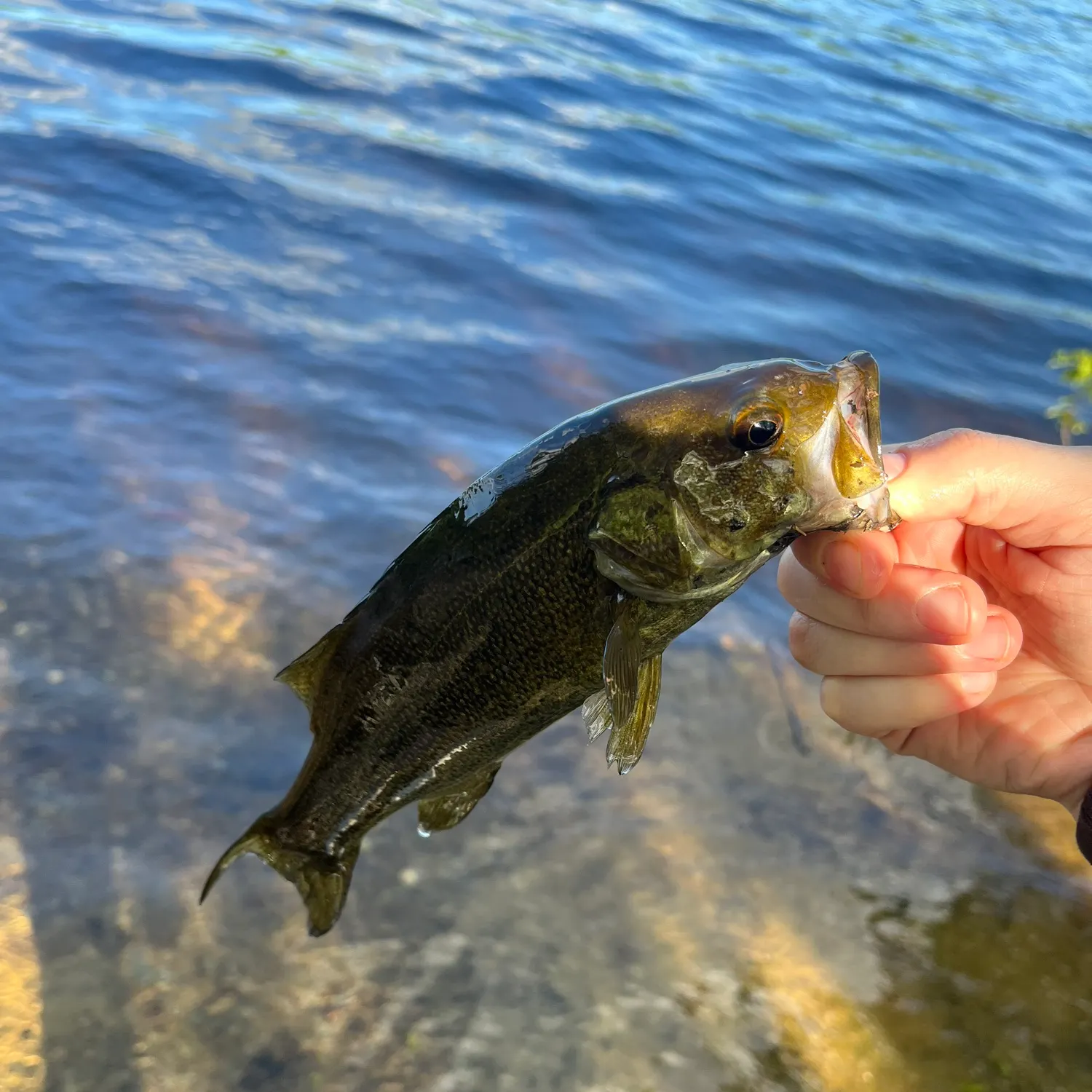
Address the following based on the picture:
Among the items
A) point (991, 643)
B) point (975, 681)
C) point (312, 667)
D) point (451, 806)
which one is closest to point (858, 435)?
point (991, 643)

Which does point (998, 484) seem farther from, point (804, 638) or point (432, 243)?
point (432, 243)

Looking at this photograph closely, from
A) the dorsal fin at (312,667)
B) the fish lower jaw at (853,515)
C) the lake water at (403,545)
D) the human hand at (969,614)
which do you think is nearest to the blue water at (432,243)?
the lake water at (403,545)

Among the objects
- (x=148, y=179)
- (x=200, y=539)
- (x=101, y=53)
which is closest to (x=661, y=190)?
(x=148, y=179)

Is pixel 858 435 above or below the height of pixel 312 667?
above

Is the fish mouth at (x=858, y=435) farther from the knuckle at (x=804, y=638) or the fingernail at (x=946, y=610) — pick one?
the knuckle at (x=804, y=638)

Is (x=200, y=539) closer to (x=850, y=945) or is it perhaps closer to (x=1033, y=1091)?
(x=850, y=945)

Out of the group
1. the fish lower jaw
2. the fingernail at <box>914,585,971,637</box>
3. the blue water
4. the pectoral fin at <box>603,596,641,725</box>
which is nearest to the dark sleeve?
the fingernail at <box>914,585,971,637</box>
